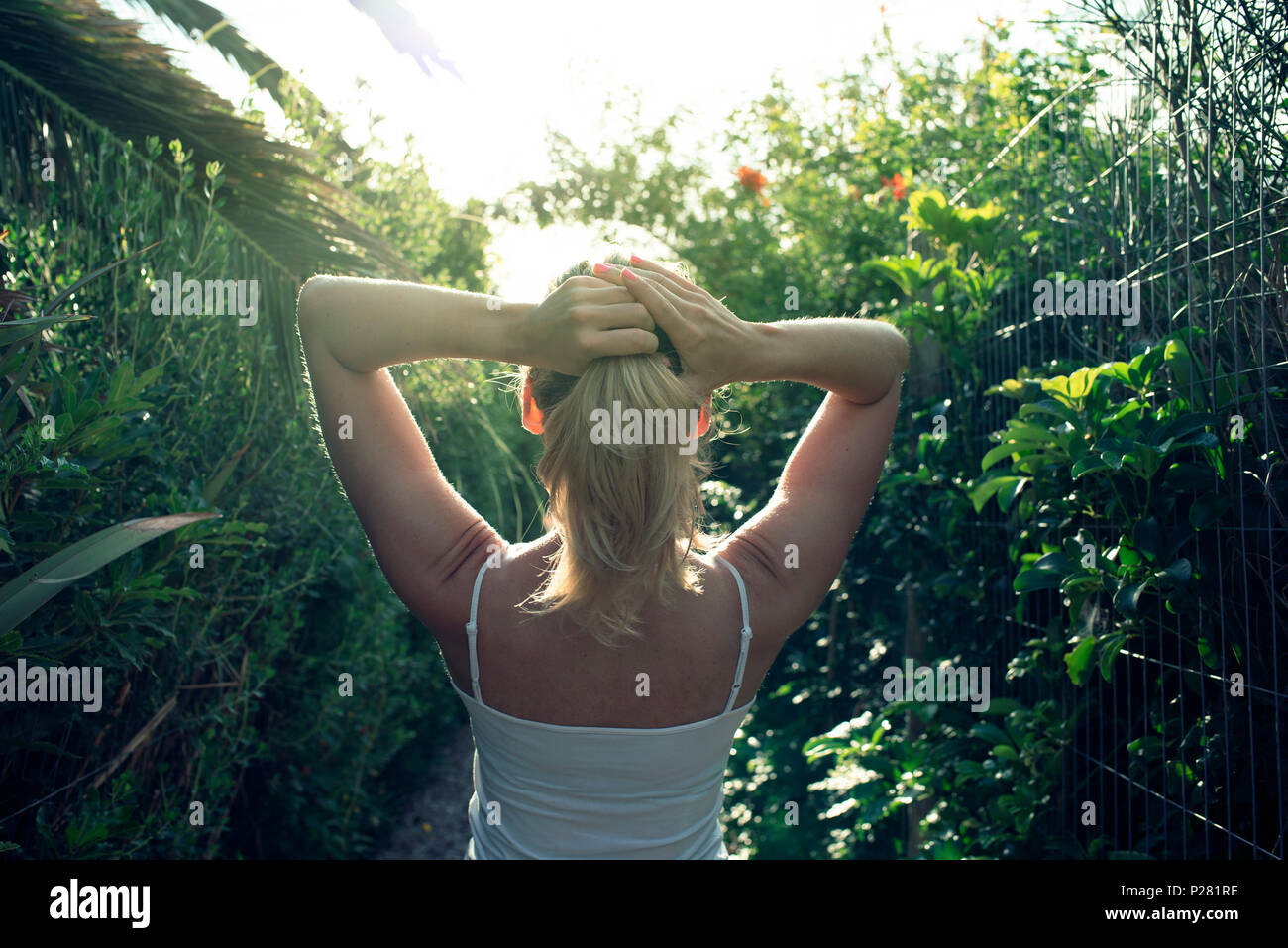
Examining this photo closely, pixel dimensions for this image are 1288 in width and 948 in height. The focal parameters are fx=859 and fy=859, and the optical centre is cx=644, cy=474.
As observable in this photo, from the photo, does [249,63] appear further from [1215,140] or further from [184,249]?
[1215,140]

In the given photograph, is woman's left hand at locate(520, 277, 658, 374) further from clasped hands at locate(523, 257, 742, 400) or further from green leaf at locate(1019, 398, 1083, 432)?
green leaf at locate(1019, 398, 1083, 432)

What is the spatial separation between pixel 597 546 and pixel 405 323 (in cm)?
45

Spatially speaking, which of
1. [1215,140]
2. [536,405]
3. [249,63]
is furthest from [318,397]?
[249,63]

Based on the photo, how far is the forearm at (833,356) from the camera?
143 cm

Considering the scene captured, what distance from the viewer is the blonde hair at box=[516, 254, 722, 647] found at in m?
1.27

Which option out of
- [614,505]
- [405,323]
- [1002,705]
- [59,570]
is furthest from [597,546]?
[1002,705]

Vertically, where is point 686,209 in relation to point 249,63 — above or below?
above

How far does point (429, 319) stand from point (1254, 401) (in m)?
1.63

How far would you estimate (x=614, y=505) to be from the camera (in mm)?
1302

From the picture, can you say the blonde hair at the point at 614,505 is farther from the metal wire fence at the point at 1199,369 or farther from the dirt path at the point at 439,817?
the dirt path at the point at 439,817

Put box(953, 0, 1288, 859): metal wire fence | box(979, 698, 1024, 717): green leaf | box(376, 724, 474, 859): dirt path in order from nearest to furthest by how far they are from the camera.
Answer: box(953, 0, 1288, 859): metal wire fence
box(979, 698, 1024, 717): green leaf
box(376, 724, 474, 859): dirt path

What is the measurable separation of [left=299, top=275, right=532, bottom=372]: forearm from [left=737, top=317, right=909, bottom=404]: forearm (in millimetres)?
397

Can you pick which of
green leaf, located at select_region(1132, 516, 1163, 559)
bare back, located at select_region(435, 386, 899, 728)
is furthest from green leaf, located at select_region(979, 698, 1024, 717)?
bare back, located at select_region(435, 386, 899, 728)
